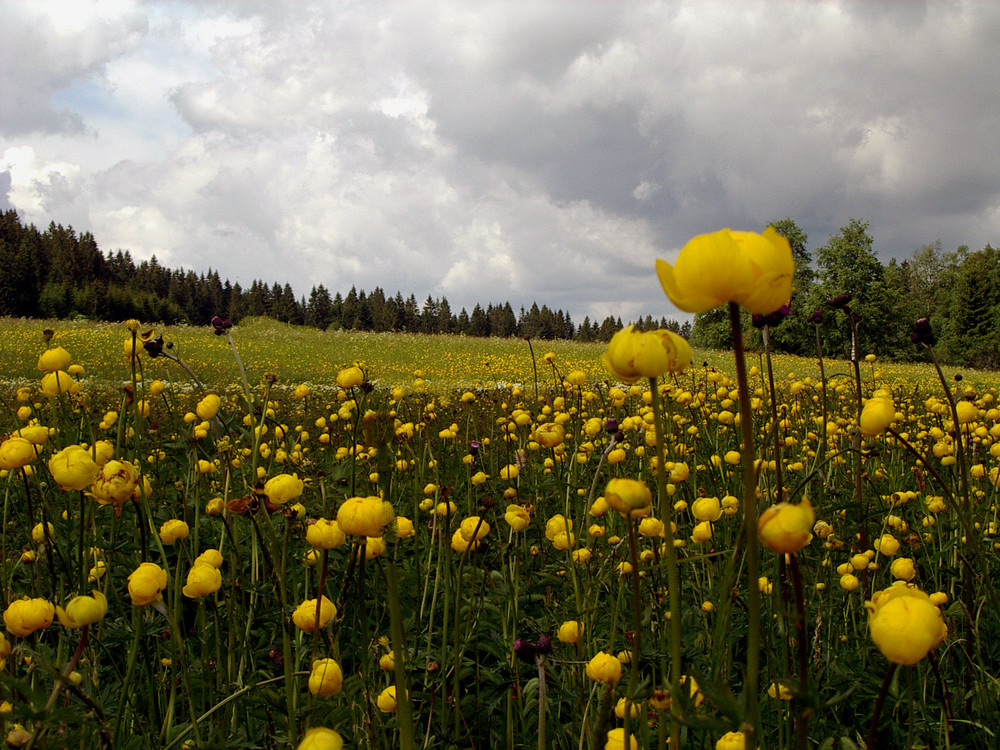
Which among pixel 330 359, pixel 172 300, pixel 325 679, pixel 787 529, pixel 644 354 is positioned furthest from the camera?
pixel 172 300

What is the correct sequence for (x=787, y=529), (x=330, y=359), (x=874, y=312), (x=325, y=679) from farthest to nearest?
(x=874, y=312) < (x=330, y=359) < (x=325, y=679) < (x=787, y=529)

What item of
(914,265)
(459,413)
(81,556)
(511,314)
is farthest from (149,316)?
(914,265)

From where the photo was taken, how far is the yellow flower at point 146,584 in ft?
3.49

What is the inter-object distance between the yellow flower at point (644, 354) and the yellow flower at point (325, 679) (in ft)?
2.28

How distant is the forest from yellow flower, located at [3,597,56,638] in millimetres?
12045

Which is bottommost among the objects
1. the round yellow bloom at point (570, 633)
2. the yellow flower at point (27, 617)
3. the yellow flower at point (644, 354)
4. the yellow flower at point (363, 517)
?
the round yellow bloom at point (570, 633)

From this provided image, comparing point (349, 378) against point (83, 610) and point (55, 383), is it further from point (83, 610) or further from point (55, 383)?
point (55, 383)

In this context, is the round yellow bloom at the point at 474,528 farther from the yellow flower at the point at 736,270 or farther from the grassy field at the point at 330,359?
the grassy field at the point at 330,359

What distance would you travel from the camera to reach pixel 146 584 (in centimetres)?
108

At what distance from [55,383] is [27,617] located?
3.39ft

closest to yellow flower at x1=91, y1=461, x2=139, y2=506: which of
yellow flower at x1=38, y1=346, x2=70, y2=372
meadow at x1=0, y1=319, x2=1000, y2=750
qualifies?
meadow at x1=0, y1=319, x2=1000, y2=750

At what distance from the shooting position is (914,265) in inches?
1735

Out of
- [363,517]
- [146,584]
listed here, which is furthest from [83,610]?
[363,517]

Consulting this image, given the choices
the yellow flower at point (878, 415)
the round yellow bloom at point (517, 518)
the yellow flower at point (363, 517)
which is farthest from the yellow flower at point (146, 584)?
the yellow flower at point (878, 415)
